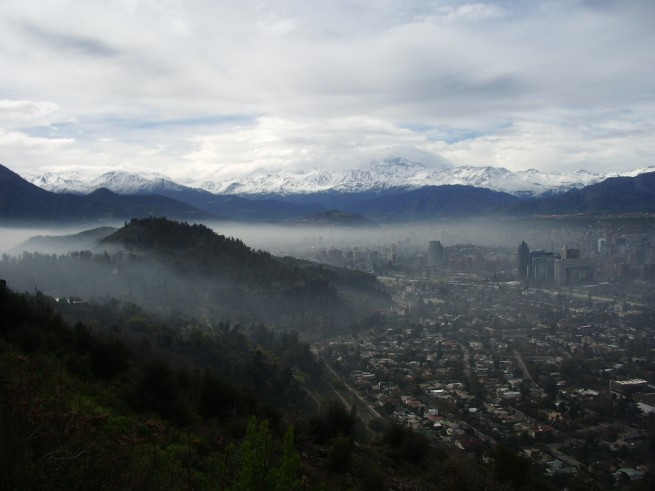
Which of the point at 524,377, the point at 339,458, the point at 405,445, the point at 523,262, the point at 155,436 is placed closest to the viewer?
the point at 155,436

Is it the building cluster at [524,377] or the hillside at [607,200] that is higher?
the hillside at [607,200]

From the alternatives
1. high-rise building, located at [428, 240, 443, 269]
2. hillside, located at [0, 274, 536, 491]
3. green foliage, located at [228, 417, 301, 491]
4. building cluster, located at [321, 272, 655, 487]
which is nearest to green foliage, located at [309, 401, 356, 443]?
hillside, located at [0, 274, 536, 491]

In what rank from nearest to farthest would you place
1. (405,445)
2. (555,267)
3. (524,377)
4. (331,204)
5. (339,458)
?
(339,458)
(405,445)
(524,377)
(555,267)
(331,204)

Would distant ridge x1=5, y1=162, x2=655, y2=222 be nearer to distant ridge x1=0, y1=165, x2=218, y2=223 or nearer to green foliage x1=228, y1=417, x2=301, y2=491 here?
distant ridge x1=0, y1=165, x2=218, y2=223

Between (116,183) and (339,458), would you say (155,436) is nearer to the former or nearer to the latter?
(339,458)

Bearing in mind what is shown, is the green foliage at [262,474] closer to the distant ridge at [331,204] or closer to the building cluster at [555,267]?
the building cluster at [555,267]

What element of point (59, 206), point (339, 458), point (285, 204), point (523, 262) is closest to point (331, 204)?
point (285, 204)

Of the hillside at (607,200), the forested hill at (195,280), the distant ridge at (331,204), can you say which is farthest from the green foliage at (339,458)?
the hillside at (607,200)

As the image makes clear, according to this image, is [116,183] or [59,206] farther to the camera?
[116,183]

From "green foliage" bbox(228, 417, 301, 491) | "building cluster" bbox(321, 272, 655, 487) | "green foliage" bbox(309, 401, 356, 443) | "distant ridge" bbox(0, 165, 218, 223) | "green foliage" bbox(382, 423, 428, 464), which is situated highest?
"distant ridge" bbox(0, 165, 218, 223)

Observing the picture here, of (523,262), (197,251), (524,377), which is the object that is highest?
(197,251)

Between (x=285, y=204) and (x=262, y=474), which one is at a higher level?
(x=285, y=204)

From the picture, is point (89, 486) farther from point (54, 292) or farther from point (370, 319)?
point (370, 319)
